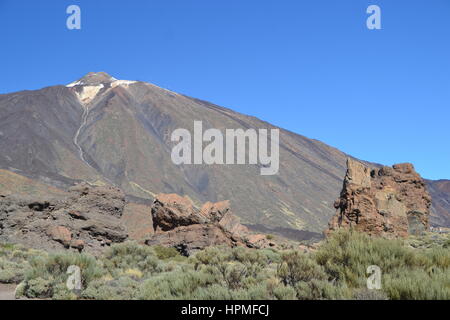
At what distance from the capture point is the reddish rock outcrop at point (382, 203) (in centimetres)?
2234

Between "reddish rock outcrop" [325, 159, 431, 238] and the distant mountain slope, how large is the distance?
6214 centimetres

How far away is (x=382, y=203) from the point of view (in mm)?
24797

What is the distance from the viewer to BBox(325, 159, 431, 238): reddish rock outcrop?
22.3 m

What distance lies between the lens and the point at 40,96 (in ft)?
478

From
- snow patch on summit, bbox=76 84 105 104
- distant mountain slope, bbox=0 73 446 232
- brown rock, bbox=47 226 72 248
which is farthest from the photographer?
snow patch on summit, bbox=76 84 105 104

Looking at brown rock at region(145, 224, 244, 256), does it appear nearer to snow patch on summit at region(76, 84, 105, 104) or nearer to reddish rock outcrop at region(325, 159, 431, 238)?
reddish rock outcrop at region(325, 159, 431, 238)

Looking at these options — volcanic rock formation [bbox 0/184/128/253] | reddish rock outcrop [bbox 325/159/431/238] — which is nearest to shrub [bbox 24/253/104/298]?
volcanic rock formation [bbox 0/184/128/253]

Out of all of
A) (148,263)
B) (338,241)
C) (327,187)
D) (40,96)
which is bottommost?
(148,263)

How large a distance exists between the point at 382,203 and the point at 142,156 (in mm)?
100340

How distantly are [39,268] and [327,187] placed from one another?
132 m

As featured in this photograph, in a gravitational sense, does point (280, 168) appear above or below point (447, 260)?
above

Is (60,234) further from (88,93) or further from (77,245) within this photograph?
(88,93)
